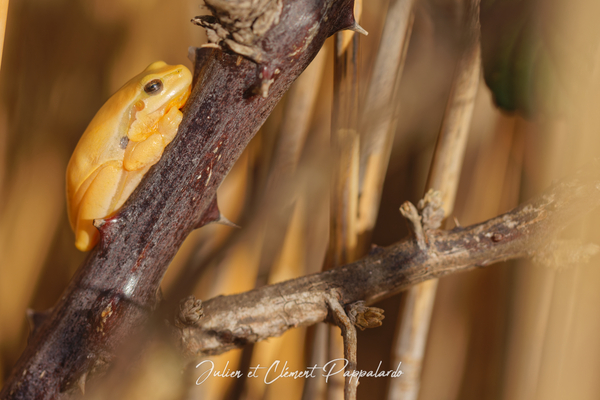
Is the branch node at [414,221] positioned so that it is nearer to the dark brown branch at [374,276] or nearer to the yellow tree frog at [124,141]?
the dark brown branch at [374,276]

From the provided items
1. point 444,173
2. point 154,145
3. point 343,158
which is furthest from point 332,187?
point 154,145

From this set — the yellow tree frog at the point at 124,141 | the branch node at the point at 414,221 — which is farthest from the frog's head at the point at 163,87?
the branch node at the point at 414,221

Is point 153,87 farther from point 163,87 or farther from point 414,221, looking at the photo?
point 414,221

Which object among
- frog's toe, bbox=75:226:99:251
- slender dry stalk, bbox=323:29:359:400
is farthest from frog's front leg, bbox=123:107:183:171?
slender dry stalk, bbox=323:29:359:400

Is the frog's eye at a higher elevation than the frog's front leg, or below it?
higher

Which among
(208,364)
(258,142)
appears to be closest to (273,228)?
(258,142)

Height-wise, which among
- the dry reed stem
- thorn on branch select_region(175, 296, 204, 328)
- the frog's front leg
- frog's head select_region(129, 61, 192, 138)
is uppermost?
the dry reed stem

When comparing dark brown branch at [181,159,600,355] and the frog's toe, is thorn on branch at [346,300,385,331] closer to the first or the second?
dark brown branch at [181,159,600,355]
